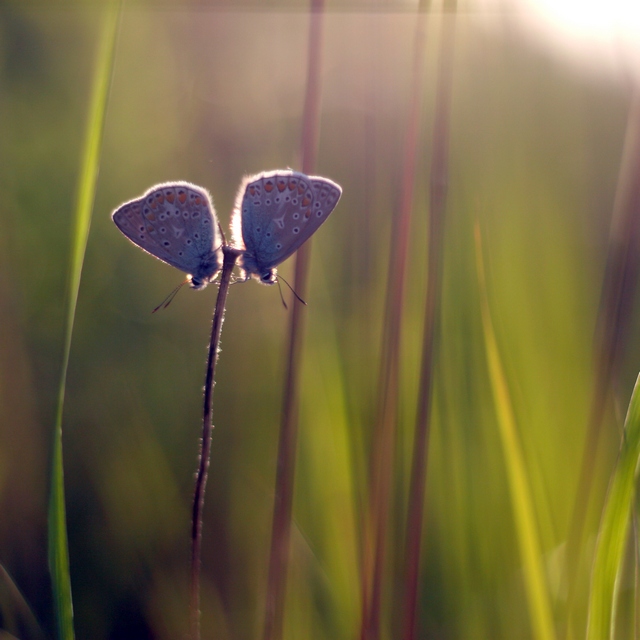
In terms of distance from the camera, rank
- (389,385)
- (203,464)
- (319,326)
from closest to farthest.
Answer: (203,464)
(389,385)
(319,326)

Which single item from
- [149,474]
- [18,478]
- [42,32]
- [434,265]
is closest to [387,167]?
[434,265]

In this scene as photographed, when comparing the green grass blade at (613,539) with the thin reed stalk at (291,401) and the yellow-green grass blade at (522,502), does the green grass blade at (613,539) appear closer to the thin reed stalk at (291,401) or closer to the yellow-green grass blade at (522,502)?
the yellow-green grass blade at (522,502)

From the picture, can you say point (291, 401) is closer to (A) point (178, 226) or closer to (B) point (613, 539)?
(A) point (178, 226)

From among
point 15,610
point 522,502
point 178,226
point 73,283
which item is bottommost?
point 15,610

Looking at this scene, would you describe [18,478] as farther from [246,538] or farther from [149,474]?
[246,538]

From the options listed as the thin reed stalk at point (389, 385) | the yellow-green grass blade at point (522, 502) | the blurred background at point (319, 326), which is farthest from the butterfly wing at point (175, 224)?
the yellow-green grass blade at point (522, 502)

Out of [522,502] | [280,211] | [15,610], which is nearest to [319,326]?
[280,211]

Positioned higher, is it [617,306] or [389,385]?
[617,306]
